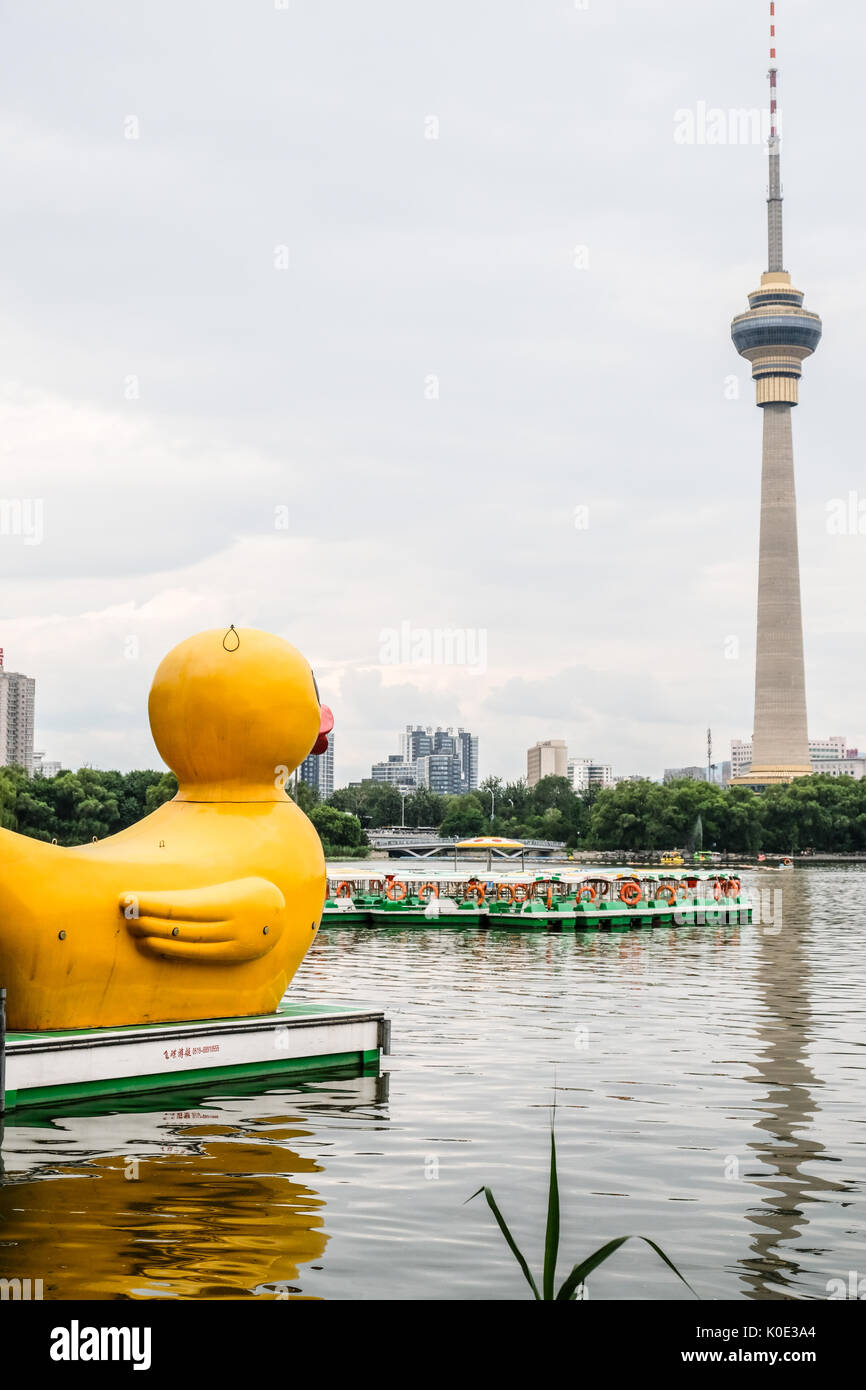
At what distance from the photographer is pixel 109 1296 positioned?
307 inches

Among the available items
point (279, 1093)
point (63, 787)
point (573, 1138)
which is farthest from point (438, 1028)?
point (63, 787)

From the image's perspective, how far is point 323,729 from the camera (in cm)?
1625

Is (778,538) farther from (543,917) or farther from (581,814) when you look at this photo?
(543,917)

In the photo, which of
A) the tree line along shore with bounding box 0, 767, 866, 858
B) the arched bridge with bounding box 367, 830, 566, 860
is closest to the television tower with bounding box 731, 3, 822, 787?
the tree line along shore with bounding box 0, 767, 866, 858

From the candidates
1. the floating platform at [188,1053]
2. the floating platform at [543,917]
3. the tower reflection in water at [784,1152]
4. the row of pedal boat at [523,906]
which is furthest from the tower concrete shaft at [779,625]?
the floating platform at [188,1053]

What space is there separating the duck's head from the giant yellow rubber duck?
0.05 ft

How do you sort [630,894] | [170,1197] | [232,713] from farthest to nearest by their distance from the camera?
[630,894], [232,713], [170,1197]

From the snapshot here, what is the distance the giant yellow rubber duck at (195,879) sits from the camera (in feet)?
41.8

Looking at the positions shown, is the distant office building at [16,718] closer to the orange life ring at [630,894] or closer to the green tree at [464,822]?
the green tree at [464,822]

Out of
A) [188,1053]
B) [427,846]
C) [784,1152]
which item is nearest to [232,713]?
[188,1053]

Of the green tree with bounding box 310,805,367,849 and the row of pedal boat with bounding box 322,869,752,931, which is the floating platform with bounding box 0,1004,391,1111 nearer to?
the row of pedal boat with bounding box 322,869,752,931

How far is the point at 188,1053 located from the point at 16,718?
166567 mm

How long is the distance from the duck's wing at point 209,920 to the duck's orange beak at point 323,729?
2.26m

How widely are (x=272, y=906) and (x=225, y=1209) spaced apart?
444 cm
